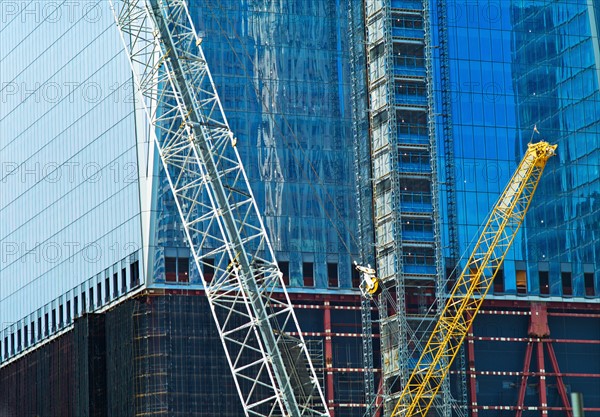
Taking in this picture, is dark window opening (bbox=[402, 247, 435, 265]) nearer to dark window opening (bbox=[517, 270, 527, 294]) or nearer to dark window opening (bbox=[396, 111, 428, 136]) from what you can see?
dark window opening (bbox=[517, 270, 527, 294])

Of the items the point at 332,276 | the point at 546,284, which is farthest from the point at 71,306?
the point at 546,284

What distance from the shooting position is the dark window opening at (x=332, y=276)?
134m

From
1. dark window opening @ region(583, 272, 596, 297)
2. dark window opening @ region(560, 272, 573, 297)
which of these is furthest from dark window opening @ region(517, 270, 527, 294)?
dark window opening @ region(583, 272, 596, 297)

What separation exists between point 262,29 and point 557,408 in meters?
39.8

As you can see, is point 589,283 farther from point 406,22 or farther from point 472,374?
point 406,22

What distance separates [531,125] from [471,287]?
65.6 ft

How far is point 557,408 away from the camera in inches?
5384

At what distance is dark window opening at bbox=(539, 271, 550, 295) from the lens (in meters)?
139

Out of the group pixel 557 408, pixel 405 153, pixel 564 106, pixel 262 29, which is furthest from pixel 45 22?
pixel 557 408

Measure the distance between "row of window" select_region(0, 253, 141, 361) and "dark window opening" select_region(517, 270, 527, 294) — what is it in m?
31.9

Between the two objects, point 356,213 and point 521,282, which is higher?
point 356,213

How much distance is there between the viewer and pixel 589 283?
459 ft

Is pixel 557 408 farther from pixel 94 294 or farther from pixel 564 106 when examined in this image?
pixel 94 294

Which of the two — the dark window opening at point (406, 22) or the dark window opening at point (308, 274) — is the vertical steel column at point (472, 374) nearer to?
the dark window opening at point (308, 274)
